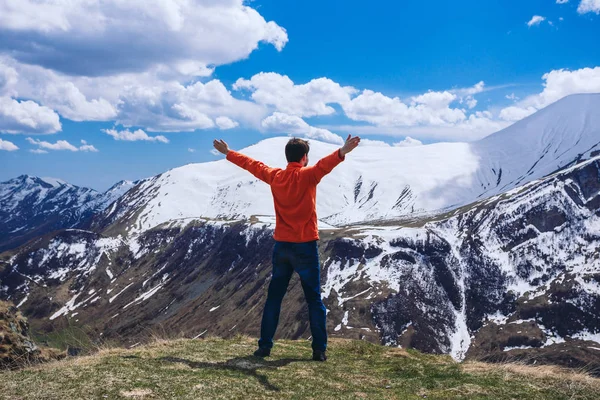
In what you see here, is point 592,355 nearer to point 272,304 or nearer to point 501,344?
point 501,344

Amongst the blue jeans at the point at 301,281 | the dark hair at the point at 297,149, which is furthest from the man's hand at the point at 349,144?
the blue jeans at the point at 301,281

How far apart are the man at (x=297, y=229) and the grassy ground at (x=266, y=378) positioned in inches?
57.5

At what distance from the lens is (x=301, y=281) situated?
13.4 m

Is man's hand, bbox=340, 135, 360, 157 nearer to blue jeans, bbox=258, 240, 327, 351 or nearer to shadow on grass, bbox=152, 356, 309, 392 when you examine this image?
blue jeans, bbox=258, 240, 327, 351

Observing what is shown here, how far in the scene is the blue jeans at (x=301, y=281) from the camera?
42.9ft

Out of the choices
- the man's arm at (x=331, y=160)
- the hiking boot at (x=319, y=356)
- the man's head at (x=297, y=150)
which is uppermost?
the man's head at (x=297, y=150)

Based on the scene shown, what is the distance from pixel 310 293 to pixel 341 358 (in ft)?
9.97

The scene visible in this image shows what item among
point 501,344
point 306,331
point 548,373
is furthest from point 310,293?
point 501,344

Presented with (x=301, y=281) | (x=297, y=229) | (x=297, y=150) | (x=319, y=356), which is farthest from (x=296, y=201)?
(x=319, y=356)

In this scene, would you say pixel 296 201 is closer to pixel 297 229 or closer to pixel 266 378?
pixel 297 229

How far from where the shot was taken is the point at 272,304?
547 inches

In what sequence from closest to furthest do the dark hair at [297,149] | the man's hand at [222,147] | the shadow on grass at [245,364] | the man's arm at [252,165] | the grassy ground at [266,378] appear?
the grassy ground at [266,378] → the shadow on grass at [245,364] → the dark hair at [297,149] → the man's arm at [252,165] → the man's hand at [222,147]

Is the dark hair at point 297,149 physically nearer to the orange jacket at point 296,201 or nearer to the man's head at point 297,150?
the man's head at point 297,150

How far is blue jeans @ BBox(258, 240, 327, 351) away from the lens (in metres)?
13.1
